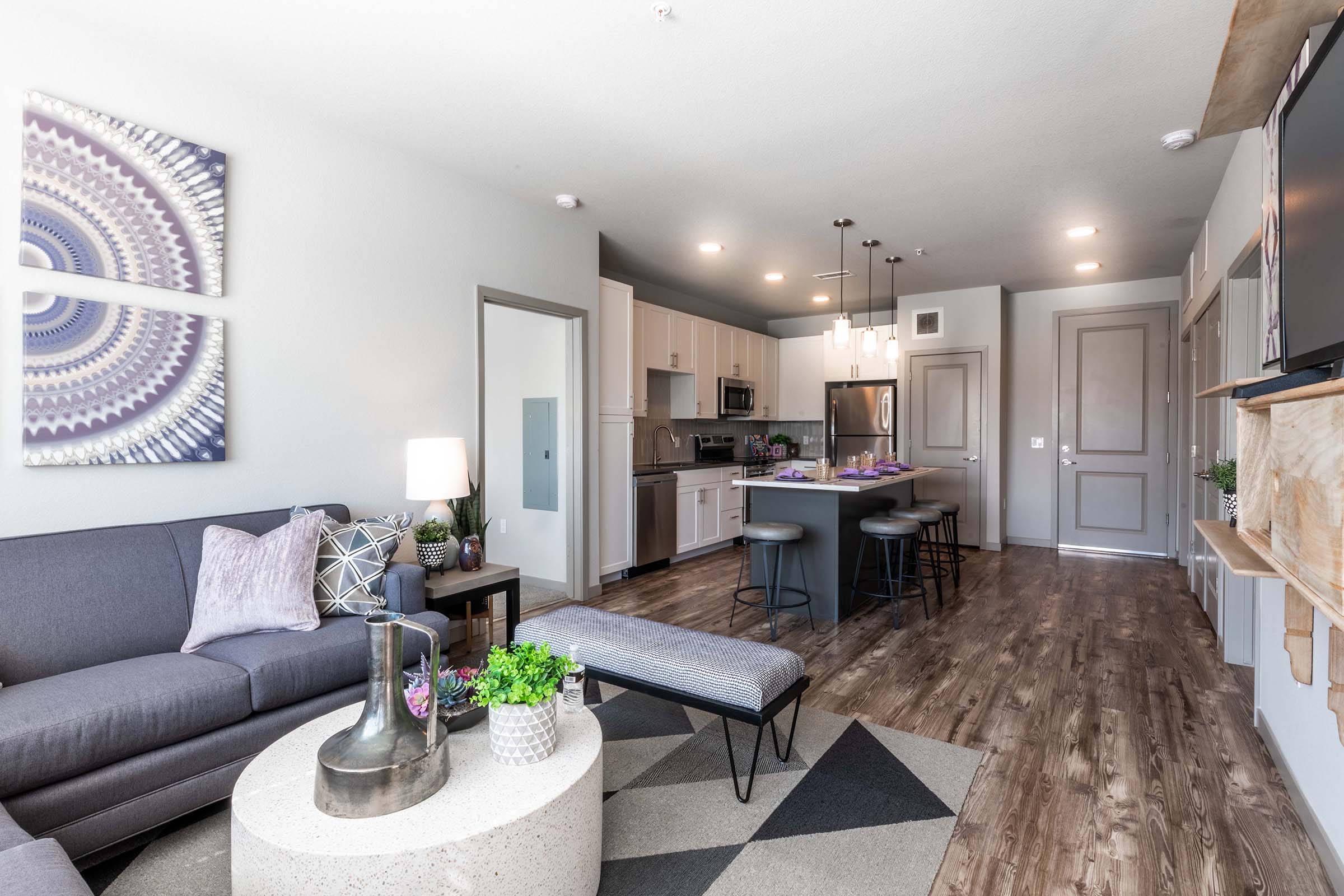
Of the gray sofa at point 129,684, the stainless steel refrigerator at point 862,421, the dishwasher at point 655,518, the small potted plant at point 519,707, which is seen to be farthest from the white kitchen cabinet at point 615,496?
the small potted plant at point 519,707

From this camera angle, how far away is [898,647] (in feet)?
12.0

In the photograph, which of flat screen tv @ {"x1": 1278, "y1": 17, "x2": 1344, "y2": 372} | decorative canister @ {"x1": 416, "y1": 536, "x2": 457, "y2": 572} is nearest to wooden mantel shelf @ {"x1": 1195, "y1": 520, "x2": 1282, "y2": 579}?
flat screen tv @ {"x1": 1278, "y1": 17, "x2": 1344, "y2": 372}

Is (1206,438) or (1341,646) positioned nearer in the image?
(1341,646)

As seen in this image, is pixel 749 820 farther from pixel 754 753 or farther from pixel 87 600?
pixel 87 600

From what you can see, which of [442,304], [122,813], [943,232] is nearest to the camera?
[122,813]

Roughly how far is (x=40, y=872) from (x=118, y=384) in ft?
6.29

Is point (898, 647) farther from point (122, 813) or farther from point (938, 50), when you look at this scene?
point (122, 813)

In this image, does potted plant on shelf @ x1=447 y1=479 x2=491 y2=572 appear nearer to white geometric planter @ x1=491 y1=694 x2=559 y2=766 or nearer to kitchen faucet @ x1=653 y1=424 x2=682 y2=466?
white geometric planter @ x1=491 y1=694 x2=559 y2=766

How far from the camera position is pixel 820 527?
13.9ft

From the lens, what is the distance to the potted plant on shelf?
128 inches

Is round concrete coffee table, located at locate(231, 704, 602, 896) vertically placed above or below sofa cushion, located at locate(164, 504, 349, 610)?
Result: below

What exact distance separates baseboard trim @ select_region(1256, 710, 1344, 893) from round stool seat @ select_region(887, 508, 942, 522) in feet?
6.88

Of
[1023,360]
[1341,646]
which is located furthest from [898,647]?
[1023,360]

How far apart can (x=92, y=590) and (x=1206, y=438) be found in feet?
18.1
